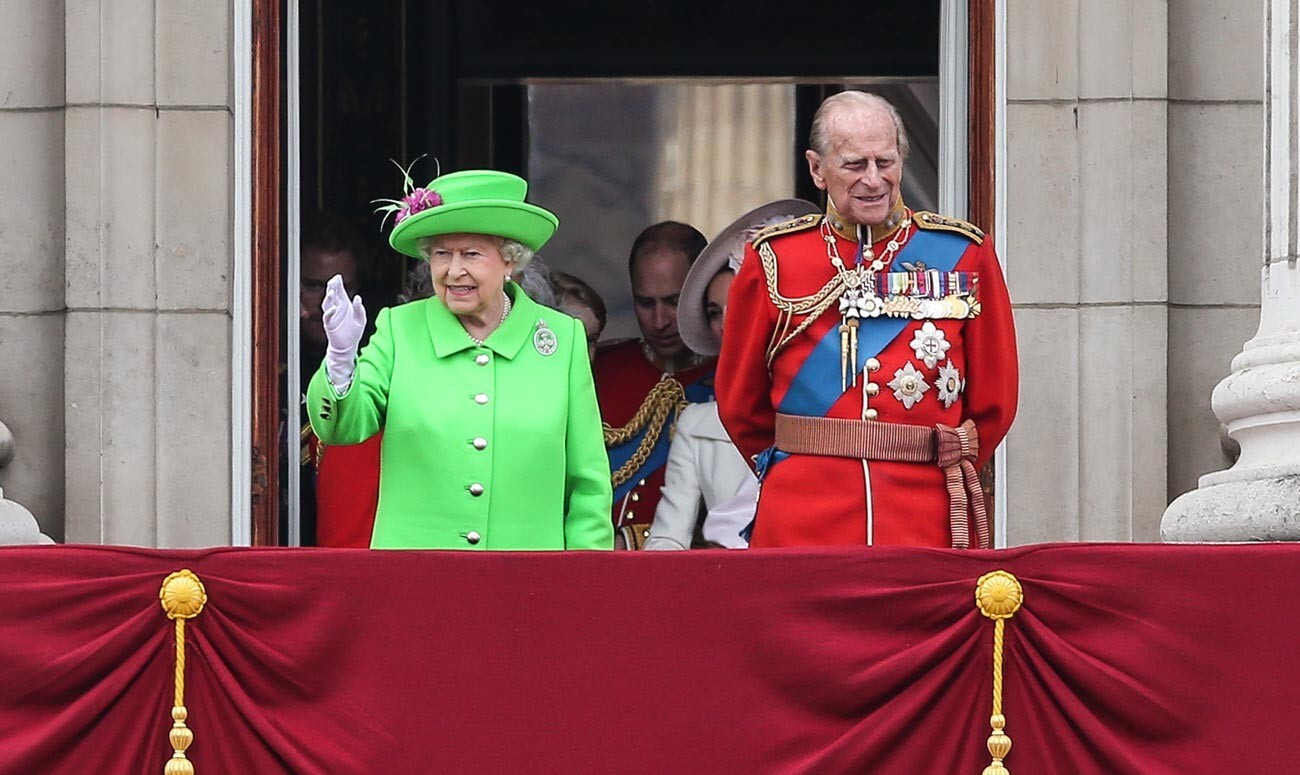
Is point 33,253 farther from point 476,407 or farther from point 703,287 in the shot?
point 476,407

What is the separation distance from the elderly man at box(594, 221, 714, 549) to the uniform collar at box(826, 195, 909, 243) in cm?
204

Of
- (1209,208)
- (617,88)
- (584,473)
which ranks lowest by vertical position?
Result: (584,473)

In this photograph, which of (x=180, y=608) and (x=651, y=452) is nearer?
(x=180, y=608)

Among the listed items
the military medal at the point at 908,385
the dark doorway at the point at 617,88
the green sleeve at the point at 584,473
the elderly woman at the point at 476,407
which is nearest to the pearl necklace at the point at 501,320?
the elderly woman at the point at 476,407

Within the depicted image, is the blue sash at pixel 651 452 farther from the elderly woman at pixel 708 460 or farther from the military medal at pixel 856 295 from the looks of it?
the military medal at pixel 856 295

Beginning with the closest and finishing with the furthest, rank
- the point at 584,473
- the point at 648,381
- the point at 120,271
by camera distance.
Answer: the point at 584,473, the point at 120,271, the point at 648,381

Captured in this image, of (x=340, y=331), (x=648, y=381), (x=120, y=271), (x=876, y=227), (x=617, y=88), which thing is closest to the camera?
(x=340, y=331)

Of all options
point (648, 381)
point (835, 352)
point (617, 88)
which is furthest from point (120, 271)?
point (617, 88)

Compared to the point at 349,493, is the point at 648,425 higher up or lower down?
higher up

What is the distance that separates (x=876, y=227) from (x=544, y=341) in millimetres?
836

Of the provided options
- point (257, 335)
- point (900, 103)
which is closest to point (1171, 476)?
point (257, 335)

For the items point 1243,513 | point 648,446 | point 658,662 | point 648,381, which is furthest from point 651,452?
point 658,662

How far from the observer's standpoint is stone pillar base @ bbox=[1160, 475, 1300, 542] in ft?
19.7

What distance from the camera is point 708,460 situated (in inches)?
310
